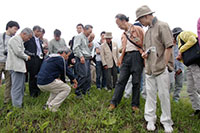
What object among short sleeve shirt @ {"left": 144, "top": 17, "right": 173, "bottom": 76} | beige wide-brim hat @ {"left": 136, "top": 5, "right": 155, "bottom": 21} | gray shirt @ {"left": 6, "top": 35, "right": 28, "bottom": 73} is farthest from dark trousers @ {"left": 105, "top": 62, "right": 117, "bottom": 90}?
beige wide-brim hat @ {"left": 136, "top": 5, "right": 155, "bottom": 21}

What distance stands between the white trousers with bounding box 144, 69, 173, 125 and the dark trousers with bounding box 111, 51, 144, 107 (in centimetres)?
41

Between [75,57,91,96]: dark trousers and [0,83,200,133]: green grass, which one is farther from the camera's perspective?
[75,57,91,96]: dark trousers

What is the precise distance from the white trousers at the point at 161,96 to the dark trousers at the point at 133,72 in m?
0.41

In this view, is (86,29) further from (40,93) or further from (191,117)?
(191,117)

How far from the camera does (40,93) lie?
454 cm

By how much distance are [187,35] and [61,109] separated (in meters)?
3.23

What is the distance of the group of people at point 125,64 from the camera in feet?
8.36

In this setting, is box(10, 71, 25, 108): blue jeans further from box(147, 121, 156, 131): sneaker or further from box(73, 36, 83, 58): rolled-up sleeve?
box(147, 121, 156, 131): sneaker

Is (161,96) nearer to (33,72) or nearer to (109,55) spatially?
(109,55)

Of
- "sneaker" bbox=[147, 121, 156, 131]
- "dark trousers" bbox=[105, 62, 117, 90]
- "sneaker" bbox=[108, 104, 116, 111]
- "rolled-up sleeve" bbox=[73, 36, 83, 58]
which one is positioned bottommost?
"sneaker" bbox=[147, 121, 156, 131]

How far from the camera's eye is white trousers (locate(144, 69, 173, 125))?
2.52 m

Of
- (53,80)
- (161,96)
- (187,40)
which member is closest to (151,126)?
(161,96)

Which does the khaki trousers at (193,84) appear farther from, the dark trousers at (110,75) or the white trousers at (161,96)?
the dark trousers at (110,75)

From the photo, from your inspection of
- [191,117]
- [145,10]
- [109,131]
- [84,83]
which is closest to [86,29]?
[84,83]
